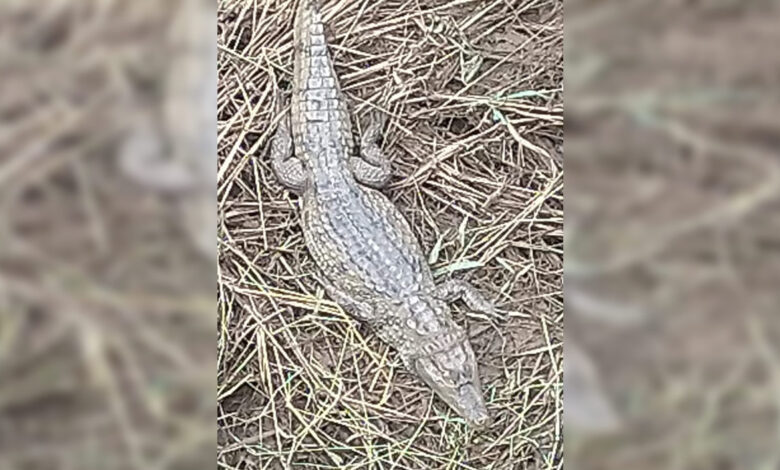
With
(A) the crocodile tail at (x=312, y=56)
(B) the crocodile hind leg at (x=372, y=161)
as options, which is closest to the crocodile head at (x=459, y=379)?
(B) the crocodile hind leg at (x=372, y=161)

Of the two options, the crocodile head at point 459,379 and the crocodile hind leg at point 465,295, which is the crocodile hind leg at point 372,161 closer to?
the crocodile hind leg at point 465,295

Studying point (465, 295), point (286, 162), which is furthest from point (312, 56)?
point (465, 295)

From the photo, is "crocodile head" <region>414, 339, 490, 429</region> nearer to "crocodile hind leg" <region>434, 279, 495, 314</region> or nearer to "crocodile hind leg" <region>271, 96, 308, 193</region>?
"crocodile hind leg" <region>434, 279, 495, 314</region>
